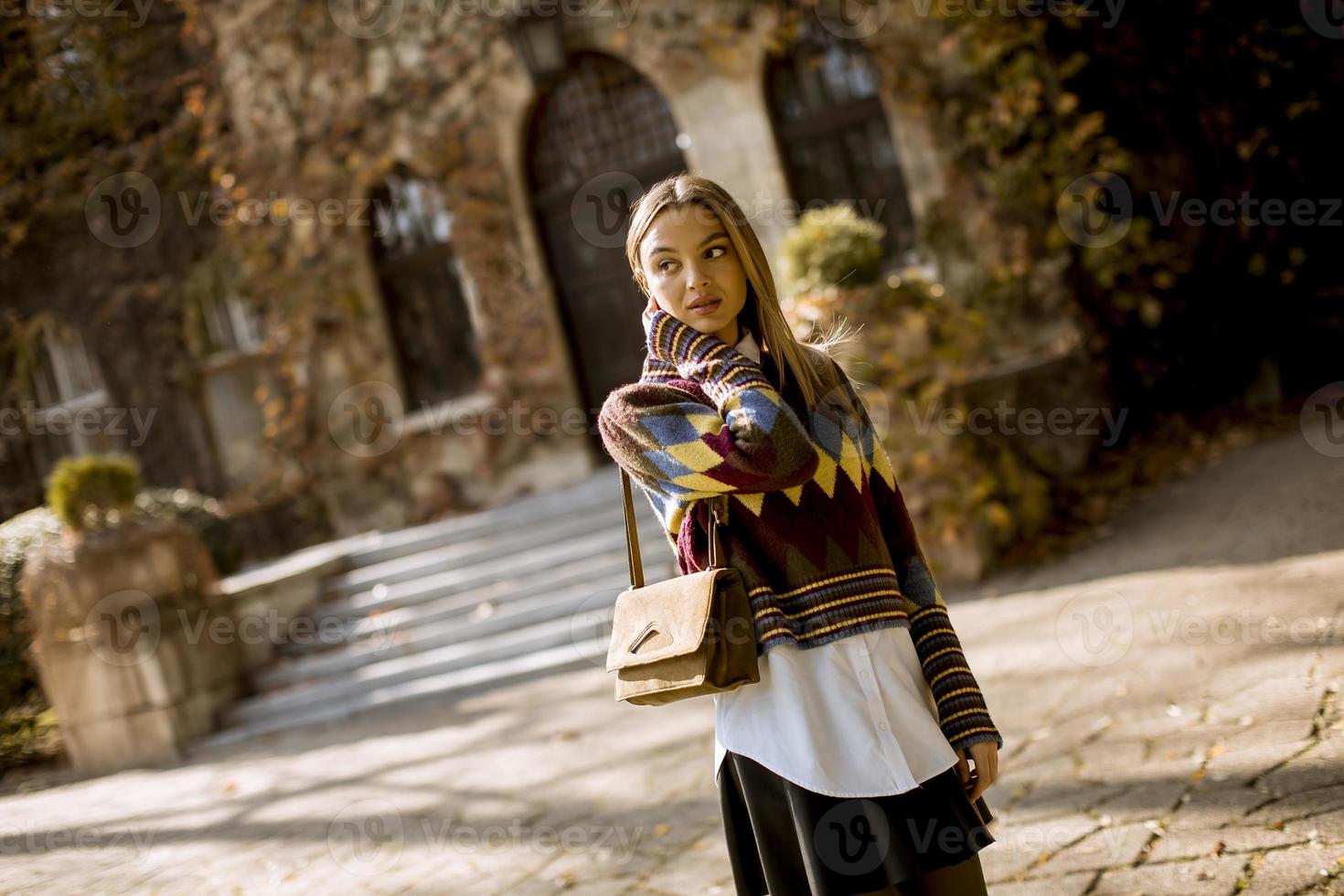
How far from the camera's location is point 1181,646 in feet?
13.9

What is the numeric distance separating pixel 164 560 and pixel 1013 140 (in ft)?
21.5

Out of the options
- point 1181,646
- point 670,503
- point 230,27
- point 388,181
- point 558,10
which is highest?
point 230,27

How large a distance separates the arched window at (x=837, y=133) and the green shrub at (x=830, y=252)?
2.12 m

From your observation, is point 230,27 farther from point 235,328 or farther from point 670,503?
point 670,503

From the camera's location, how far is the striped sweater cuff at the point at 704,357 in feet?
5.90

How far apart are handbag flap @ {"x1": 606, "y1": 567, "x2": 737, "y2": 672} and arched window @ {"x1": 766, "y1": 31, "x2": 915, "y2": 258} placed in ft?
25.7

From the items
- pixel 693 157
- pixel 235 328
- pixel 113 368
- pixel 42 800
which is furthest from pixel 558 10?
pixel 42 800

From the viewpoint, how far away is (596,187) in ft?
32.1

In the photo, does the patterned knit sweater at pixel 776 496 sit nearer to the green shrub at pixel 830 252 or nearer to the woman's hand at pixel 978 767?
the woman's hand at pixel 978 767

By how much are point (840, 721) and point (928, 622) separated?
0.88 ft

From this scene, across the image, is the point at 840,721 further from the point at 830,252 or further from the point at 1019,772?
the point at 830,252

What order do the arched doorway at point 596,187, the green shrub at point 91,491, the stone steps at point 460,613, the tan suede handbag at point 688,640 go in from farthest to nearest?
the arched doorway at point 596,187 < the stone steps at point 460,613 < the green shrub at point 91,491 < the tan suede handbag at point 688,640

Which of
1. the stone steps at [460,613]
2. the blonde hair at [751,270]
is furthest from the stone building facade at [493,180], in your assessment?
the blonde hair at [751,270]

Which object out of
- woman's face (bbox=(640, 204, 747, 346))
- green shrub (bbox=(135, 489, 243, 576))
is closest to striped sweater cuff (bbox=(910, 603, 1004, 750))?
woman's face (bbox=(640, 204, 747, 346))
